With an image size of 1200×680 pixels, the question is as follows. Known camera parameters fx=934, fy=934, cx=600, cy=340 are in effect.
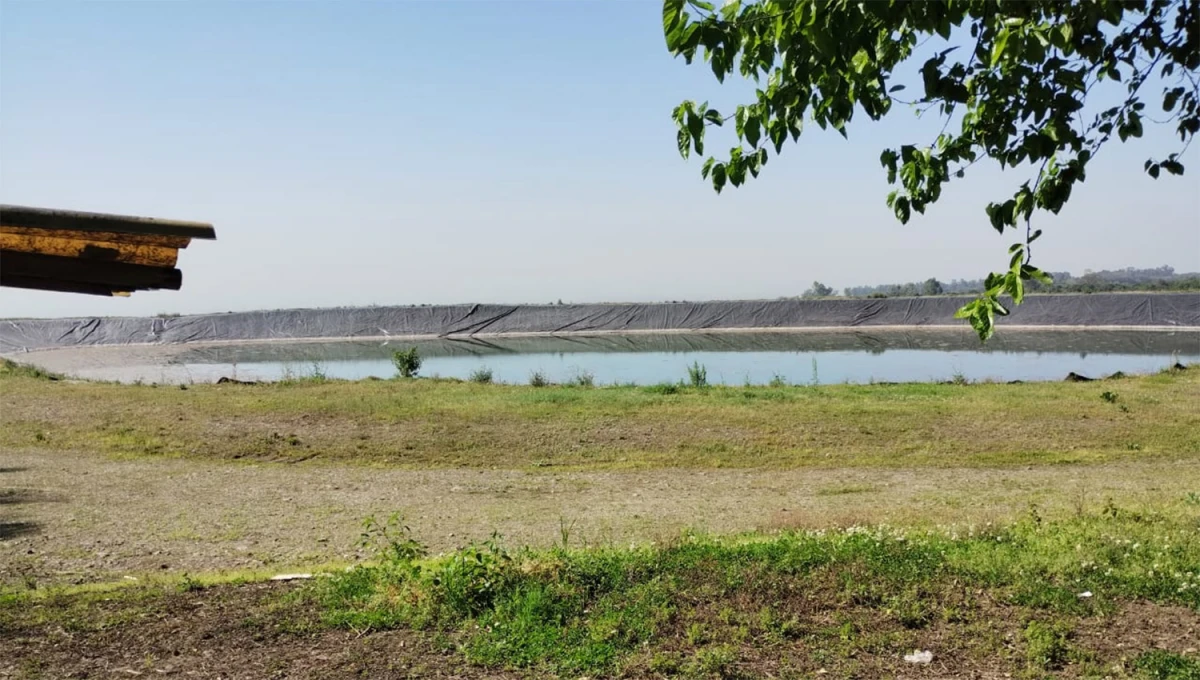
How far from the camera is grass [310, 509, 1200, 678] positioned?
4688 millimetres

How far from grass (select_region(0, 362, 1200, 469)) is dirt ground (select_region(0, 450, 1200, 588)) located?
2.94 ft

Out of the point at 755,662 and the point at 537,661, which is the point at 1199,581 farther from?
the point at 537,661

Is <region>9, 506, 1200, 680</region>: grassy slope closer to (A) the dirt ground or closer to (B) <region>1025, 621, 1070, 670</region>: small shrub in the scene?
(B) <region>1025, 621, 1070, 670</region>: small shrub

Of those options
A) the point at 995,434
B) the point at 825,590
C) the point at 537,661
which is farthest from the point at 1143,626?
the point at 995,434

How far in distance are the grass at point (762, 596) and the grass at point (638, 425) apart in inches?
240

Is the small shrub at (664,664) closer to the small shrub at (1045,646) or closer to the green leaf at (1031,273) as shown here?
the small shrub at (1045,646)

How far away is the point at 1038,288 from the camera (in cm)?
5128

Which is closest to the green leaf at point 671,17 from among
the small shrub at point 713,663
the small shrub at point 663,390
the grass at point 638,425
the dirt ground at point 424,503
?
the small shrub at point 713,663

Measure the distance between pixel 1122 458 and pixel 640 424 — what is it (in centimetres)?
663

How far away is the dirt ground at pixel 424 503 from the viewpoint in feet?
25.5

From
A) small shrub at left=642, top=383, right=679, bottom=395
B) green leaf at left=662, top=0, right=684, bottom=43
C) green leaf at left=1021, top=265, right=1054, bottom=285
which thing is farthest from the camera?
small shrub at left=642, top=383, right=679, bottom=395

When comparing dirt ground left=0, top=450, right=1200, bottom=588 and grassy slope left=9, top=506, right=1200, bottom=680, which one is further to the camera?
dirt ground left=0, top=450, right=1200, bottom=588

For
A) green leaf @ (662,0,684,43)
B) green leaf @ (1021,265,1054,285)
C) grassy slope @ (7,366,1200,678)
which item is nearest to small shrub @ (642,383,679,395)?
grassy slope @ (7,366,1200,678)

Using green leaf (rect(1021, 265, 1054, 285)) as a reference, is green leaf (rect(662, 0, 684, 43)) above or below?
above
